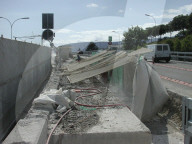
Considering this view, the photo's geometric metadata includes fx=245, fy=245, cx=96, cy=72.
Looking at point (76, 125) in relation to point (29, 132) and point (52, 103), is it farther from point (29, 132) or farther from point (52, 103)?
point (29, 132)

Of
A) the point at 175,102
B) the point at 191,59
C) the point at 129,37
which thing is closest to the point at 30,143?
the point at 175,102

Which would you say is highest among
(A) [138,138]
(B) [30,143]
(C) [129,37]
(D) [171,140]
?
(C) [129,37]

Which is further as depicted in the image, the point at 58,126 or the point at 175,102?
the point at 175,102

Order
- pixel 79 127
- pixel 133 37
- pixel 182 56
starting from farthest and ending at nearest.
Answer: pixel 133 37
pixel 182 56
pixel 79 127

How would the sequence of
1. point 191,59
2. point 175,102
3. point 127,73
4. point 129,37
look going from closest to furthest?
point 175,102, point 127,73, point 191,59, point 129,37

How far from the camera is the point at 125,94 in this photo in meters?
7.69

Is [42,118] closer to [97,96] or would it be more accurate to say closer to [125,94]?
[97,96]

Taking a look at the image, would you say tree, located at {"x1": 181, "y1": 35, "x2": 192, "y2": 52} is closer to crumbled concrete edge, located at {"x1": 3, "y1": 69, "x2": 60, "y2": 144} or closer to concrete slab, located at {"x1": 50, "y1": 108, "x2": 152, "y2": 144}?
concrete slab, located at {"x1": 50, "y1": 108, "x2": 152, "y2": 144}

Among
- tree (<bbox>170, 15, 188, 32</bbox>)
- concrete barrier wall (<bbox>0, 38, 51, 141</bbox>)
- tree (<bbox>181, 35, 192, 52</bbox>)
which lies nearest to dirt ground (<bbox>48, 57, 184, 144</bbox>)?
concrete barrier wall (<bbox>0, 38, 51, 141</bbox>)

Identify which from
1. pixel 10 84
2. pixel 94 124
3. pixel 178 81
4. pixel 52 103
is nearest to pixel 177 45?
pixel 178 81

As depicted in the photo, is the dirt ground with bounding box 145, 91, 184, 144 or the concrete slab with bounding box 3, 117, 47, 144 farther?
the dirt ground with bounding box 145, 91, 184, 144

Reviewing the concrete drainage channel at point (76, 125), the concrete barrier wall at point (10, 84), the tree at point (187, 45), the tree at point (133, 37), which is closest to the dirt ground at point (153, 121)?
the concrete drainage channel at point (76, 125)

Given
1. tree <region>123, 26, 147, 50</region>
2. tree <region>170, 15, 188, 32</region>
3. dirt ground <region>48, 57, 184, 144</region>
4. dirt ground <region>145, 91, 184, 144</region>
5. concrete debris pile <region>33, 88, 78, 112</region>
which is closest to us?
dirt ground <region>48, 57, 184, 144</region>

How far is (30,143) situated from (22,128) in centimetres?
56
